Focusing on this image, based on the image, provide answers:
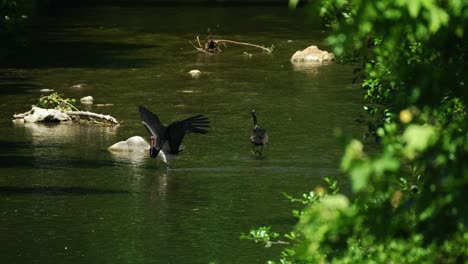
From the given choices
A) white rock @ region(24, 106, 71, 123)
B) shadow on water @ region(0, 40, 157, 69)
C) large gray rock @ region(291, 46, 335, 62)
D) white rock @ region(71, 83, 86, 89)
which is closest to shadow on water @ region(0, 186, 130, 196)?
white rock @ region(24, 106, 71, 123)

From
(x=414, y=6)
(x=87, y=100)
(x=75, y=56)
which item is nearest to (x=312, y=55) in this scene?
(x=75, y=56)

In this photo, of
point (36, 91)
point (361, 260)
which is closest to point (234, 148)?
point (36, 91)

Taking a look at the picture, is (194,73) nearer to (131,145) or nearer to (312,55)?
(312,55)

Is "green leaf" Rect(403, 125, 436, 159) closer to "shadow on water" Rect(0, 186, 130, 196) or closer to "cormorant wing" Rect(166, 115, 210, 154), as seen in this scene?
"shadow on water" Rect(0, 186, 130, 196)

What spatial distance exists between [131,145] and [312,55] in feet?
45.4

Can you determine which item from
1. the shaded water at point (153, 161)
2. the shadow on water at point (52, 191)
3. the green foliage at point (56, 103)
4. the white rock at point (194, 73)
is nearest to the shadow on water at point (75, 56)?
the shaded water at point (153, 161)

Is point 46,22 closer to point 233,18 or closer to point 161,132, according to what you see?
point 233,18

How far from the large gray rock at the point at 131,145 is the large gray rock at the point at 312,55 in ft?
43.8

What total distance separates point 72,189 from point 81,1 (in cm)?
4008

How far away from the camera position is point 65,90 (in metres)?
30.4

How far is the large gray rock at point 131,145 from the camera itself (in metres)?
23.0

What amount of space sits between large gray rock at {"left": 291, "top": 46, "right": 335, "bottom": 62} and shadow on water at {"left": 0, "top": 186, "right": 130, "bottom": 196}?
55.6ft

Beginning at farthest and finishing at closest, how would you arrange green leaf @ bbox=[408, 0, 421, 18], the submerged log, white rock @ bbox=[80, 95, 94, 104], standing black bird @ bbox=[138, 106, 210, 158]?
white rock @ bbox=[80, 95, 94, 104] → the submerged log → standing black bird @ bbox=[138, 106, 210, 158] → green leaf @ bbox=[408, 0, 421, 18]

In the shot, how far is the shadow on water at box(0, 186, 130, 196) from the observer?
19.3 m
